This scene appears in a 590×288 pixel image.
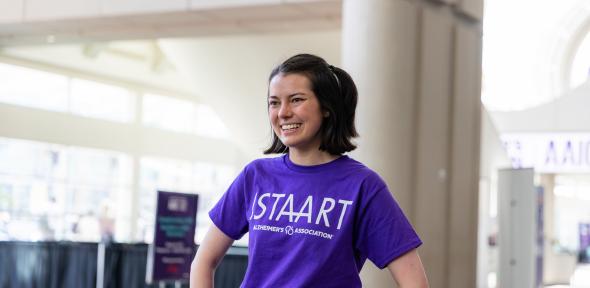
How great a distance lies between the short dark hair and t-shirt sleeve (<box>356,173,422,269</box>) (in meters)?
0.13

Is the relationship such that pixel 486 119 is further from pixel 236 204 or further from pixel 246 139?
pixel 236 204

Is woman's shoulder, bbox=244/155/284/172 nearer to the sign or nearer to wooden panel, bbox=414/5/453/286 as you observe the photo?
wooden panel, bbox=414/5/453/286

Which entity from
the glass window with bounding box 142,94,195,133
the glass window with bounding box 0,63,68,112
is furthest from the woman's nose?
the glass window with bounding box 142,94,195,133

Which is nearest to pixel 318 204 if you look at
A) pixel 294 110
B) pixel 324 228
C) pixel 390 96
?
pixel 324 228

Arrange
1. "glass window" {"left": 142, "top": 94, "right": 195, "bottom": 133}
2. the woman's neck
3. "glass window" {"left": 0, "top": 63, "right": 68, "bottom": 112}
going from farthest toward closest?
"glass window" {"left": 142, "top": 94, "right": 195, "bottom": 133} < "glass window" {"left": 0, "top": 63, "right": 68, "bottom": 112} < the woman's neck

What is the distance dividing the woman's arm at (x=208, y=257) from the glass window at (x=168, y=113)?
19648mm

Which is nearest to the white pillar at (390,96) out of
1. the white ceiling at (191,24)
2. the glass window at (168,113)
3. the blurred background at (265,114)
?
the blurred background at (265,114)

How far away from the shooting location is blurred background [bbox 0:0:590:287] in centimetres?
586

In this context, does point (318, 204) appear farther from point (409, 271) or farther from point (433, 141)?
point (433, 141)

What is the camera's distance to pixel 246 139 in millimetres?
14281

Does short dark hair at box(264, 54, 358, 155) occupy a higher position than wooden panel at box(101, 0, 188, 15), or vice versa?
wooden panel at box(101, 0, 188, 15)

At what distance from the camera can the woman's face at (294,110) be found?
70.1 inches

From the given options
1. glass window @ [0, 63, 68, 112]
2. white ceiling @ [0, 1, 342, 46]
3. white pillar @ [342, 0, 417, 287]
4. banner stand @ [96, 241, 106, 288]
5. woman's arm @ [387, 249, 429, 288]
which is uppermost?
glass window @ [0, 63, 68, 112]

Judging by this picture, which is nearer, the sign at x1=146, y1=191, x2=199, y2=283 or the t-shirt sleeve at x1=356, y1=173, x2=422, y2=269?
the t-shirt sleeve at x1=356, y1=173, x2=422, y2=269
